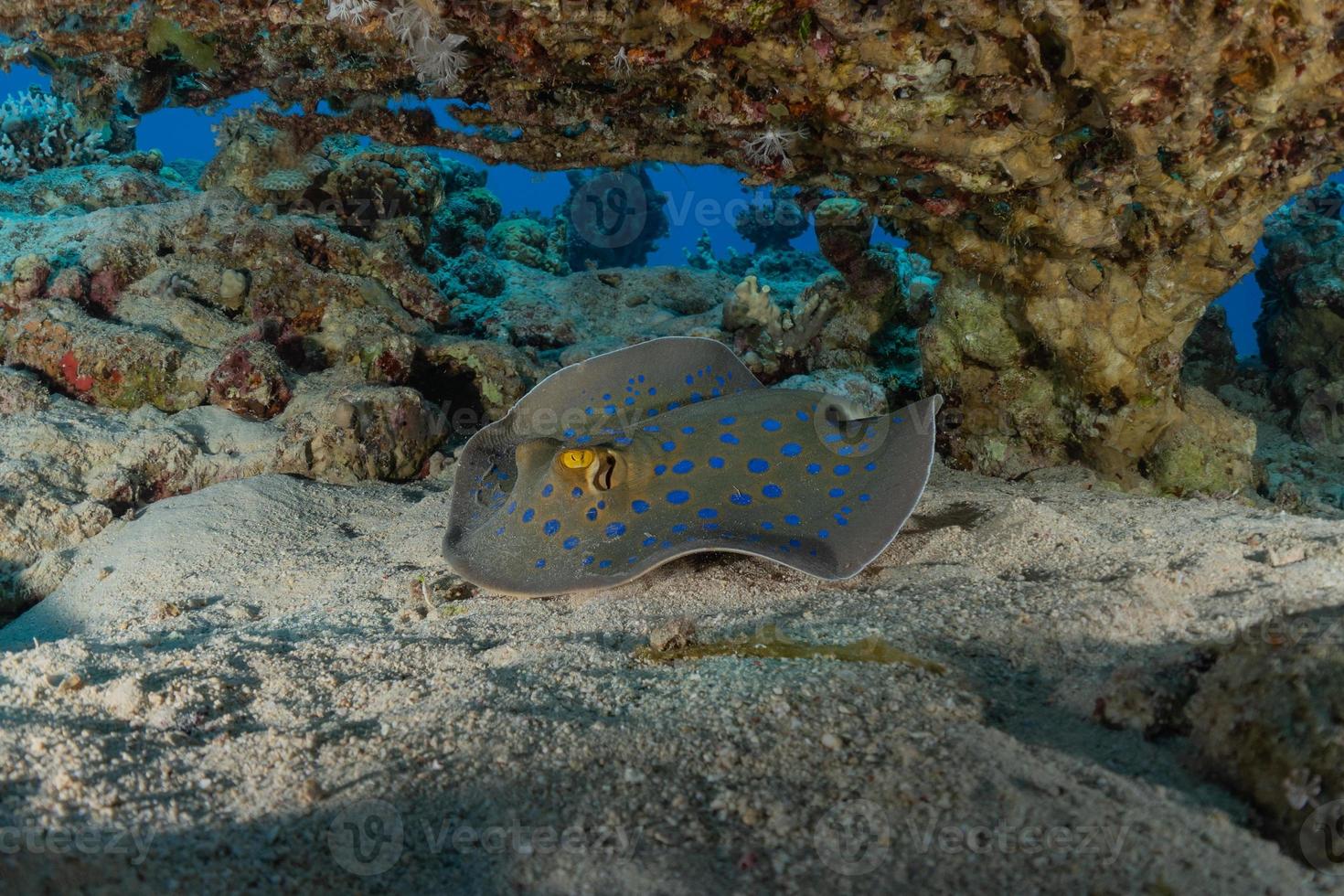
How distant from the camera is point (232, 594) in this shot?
4.55 m

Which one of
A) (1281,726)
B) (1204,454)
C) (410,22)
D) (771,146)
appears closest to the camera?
(1281,726)

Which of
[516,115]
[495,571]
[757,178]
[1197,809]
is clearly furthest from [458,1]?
[1197,809]

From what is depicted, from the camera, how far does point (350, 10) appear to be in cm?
448

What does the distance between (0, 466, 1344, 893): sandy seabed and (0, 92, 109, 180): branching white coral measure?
945 centimetres

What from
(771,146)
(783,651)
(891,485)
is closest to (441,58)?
(771,146)

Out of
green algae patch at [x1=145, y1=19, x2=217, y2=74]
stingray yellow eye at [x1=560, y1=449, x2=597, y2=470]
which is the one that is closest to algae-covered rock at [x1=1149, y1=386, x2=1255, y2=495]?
stingray yellow eye at [x1=560, y1=449, x2=597, y2=470]

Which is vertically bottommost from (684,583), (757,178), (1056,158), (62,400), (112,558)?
(112,558)

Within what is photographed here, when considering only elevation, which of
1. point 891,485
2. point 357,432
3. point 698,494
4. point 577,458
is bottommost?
point 357,432

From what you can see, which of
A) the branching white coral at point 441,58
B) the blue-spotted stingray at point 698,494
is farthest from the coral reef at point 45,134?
the blue-spotted stingray at point 698,494

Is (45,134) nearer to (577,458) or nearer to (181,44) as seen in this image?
(181,44)

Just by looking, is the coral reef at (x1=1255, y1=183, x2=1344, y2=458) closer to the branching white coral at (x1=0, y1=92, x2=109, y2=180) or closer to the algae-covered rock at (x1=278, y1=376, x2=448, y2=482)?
the algae-covered rock at (x1=278, y1=376, x2=448, y2=482)

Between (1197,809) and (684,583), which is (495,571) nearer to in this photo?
(684,583)

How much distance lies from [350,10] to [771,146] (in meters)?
2.85

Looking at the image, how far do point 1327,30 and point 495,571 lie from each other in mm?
4742
